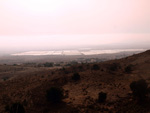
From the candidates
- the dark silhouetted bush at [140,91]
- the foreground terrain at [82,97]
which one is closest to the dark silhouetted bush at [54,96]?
the foreground terrain at [82,97]

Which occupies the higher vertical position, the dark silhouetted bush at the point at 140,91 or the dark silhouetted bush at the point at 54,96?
the dark silhouetted bush at the point at 140,91

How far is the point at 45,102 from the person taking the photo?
51.6 ft

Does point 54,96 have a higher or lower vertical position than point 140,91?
lower

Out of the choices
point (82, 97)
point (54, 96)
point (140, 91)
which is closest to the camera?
point (140, 91)

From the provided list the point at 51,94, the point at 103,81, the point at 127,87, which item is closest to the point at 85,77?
the point at 103,81

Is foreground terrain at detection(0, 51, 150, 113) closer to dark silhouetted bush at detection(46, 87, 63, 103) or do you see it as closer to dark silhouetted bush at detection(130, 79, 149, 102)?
dark silhouetted bush at detection(46, 87, 63, 103)

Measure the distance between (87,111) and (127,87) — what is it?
8.05m

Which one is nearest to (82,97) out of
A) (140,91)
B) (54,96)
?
(54,96)

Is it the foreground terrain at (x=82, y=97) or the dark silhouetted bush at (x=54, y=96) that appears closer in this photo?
the foreground terrain at (x=82, y=97)

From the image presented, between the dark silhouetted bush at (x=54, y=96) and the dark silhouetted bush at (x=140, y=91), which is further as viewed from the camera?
the dark silhouetted bush at (x=54, y=96)

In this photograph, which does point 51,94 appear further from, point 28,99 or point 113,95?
point 113,95

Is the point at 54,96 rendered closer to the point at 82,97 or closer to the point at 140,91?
the point at 82,97

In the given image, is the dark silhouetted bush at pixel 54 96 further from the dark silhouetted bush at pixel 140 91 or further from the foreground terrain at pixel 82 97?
the dark silhouetted bush at pixel 140 91

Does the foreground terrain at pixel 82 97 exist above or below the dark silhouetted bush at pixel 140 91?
below
